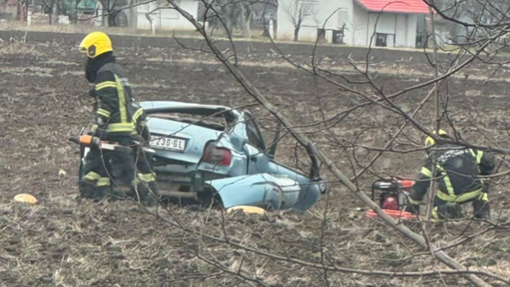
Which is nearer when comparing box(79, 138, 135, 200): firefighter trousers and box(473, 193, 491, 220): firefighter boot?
box(473, 193, 491, 220): firefighter boot

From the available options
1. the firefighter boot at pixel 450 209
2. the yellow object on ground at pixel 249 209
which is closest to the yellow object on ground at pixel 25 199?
the yellow object on ground at pixel 249 209

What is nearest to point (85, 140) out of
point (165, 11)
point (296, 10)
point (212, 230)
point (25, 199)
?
point (25, 199)

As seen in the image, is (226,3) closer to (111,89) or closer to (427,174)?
(427,174)

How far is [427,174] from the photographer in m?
7.24

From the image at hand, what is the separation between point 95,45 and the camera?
9.00 metres

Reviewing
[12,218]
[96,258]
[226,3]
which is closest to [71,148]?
[12,218]

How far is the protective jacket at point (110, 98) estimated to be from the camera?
9.00 m

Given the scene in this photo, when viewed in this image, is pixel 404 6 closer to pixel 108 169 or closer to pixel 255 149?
pixel 255 149

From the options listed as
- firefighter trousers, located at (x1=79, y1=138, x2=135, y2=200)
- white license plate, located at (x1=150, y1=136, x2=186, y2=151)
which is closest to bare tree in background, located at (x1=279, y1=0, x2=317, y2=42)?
white license plate, located at (x1=150, y1=136, x2=186, y2=151)

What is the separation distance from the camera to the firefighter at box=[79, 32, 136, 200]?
9.01 metres

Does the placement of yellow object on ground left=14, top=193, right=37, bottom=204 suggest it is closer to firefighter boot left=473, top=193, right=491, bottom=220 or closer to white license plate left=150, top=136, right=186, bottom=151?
white license plate left=150, top=136, right=186, bottom=151

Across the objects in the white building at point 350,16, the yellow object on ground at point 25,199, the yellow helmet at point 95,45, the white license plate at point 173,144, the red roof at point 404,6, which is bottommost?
the yellow object on ground at point 25,199

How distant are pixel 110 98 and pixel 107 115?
0.52 ft

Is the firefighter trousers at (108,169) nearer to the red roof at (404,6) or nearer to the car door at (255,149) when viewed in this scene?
the car door at (255,149)
